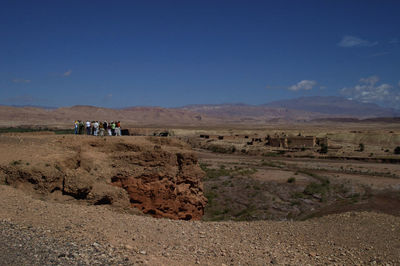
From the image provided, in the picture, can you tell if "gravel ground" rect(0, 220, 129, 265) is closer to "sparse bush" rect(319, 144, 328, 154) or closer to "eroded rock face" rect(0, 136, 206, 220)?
"eroded rock face" rect(0, 136, 206, 220)

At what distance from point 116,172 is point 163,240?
5.01 meters

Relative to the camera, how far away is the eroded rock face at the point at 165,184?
510 inches

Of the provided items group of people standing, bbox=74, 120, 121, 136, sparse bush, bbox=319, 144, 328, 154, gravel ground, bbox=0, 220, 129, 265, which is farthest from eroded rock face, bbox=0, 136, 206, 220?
sparse bush, bbox=319, 144, 328, 154

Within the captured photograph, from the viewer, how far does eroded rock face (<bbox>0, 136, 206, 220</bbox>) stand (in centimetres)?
A: 995

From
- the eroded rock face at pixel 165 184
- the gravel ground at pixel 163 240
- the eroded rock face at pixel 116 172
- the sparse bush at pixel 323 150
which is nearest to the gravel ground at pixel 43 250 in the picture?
the gravel ground at pixel 163 240

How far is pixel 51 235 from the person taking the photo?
6914 millimetres

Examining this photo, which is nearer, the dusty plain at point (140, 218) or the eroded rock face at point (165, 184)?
the dusty plain at point (140, 218)

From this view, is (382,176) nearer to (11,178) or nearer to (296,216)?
(296,216)

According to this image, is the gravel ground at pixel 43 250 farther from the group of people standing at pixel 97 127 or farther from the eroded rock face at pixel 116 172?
the group of people standing at pixel 97 127

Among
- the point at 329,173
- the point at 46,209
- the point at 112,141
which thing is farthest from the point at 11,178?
the point at 329,173

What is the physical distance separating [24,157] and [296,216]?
14.4 meters

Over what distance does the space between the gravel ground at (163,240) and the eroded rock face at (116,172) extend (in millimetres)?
916

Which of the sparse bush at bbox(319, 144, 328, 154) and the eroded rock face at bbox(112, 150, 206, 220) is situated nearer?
the eroded rock face at bbox(112, 150, 206, 220)

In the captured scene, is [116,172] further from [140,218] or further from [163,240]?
[163,240]
